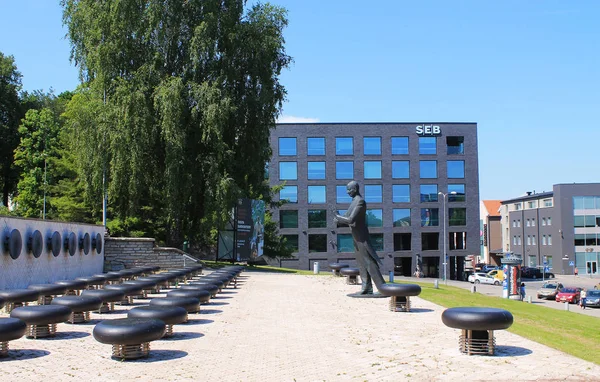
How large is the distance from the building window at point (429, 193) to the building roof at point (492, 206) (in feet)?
161

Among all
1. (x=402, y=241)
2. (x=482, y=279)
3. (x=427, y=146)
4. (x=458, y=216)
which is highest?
(x=427, y=146)

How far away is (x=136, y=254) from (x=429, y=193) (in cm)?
4323

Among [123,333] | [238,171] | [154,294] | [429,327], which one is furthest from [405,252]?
[123,333]

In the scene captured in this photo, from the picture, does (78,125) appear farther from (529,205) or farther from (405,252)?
(529,205)

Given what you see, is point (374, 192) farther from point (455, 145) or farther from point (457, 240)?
point (457, 240)

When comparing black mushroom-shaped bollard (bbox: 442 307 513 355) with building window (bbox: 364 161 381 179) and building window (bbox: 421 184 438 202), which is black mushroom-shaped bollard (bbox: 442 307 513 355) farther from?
building window (bbox: 421 184 438 202)

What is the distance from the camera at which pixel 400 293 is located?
52.4 feet

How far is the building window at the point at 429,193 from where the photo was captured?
6831 cm

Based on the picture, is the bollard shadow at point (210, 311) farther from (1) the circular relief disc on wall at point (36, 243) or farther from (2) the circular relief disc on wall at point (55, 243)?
(2) the circular relief disc on wall at point (55, 243)

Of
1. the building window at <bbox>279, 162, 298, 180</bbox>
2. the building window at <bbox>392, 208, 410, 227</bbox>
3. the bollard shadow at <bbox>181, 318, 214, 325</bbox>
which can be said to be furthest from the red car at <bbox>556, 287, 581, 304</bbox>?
the bollard shadow at <bbox>181, 318, 214, 325</bbox>

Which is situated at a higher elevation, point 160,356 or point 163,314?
point 163,314

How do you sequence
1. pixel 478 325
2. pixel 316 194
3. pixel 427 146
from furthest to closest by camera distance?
1. pixel 427 146
2. pixel 316 194
3. pixel 478 325

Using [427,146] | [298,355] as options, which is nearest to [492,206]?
[427,146]

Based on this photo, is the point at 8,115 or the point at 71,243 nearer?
the point at 71,243
